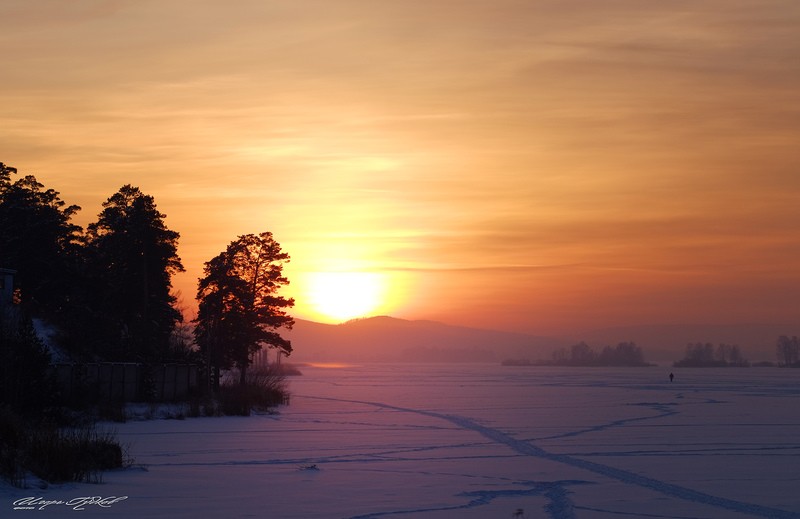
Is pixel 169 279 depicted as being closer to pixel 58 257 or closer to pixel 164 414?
pixel 58 257

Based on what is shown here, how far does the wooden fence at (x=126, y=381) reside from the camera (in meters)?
41.3

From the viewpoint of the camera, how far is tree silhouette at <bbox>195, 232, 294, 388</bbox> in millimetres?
59438

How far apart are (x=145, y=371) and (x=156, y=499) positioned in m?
31.7

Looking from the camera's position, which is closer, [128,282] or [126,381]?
[126,381]

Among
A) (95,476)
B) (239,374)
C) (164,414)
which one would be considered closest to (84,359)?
(164,414)

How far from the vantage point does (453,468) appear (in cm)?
2289

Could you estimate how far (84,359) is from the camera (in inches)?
1850

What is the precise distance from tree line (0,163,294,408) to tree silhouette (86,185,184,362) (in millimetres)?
66
